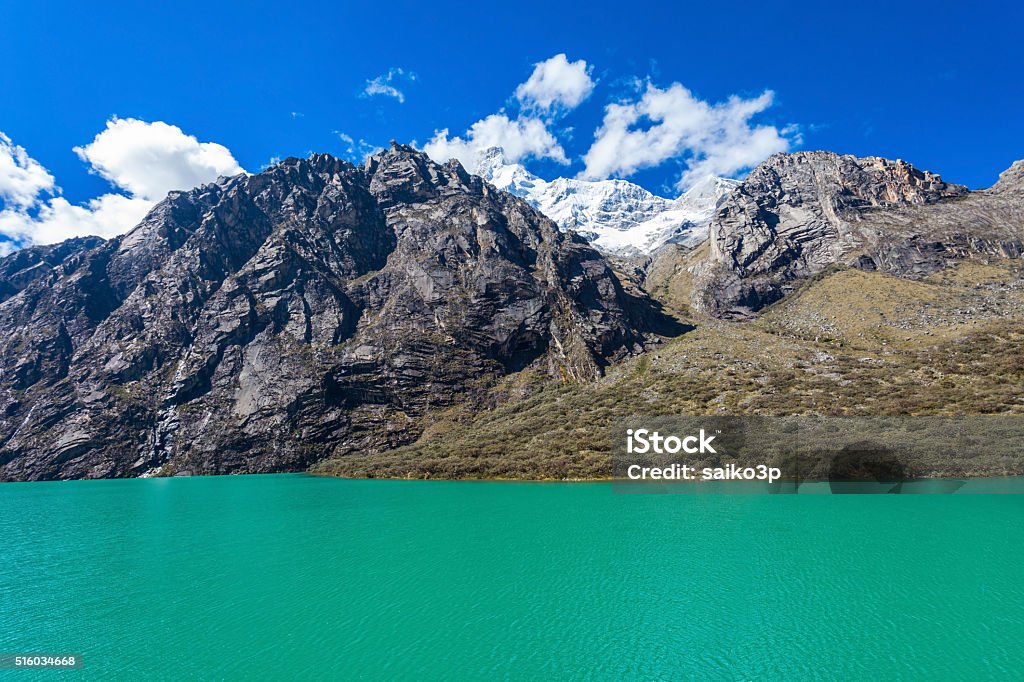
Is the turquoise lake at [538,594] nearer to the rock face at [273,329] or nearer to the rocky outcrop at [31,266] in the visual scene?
the rock face at [273,329]

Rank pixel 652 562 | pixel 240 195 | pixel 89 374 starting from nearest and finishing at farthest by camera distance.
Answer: pixel 652 562
pixel 89 374
pixel 240 195

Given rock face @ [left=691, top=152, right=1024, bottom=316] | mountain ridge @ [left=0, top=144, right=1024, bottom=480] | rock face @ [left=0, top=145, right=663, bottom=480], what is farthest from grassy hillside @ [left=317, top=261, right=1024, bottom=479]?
rock face @ [left=0, top=145, right=663, bottom=480]

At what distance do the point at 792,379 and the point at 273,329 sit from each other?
15720 centimetres

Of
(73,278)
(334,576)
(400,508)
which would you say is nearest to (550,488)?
(400,508)

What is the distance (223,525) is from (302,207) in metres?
167

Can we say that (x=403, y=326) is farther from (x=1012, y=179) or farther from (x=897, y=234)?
(x=1012, y=179)

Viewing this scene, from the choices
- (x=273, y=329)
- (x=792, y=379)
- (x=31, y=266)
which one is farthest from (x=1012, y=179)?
(x=31, y=266)

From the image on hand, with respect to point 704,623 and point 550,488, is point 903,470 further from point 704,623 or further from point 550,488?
point 704,623

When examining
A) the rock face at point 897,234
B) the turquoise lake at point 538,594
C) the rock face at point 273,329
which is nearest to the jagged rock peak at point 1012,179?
the rock face at point 897,234

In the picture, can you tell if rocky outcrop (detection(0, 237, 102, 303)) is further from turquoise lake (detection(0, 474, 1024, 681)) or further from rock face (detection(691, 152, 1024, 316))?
rock face (detection(691, 152, 1024, 316))

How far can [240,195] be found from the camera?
7618 inches

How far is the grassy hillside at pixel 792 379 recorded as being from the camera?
298ft

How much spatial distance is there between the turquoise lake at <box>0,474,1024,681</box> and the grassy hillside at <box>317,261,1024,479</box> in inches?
1365

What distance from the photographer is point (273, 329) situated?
162 meters
